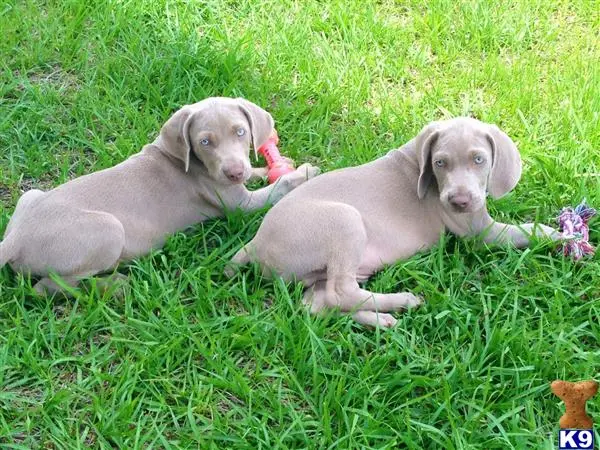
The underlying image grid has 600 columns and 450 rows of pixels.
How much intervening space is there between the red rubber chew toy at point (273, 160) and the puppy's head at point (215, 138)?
413 millimetres

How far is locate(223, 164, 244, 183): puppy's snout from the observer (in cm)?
472

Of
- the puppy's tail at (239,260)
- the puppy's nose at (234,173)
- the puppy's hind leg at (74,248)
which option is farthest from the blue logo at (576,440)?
the puppy's hind leg at (74,248)

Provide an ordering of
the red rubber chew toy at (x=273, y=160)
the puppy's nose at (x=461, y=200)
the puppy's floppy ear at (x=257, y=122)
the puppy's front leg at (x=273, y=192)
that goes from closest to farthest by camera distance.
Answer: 1. the puppy's nose at (x=461, y=200)
2. the puppy's floppy ear at (x=257, y=122)
3. the puppy's front leg at (x=273, y=192)
4. the red rubber chew toy at (x=273, y=160)

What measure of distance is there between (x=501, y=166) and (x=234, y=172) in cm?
147

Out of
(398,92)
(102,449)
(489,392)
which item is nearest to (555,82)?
(398,92)

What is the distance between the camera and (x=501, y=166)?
444 cm

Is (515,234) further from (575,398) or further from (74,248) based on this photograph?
(74,248)

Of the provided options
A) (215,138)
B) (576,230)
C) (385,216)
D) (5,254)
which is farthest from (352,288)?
(5,254)

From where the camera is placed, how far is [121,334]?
4164 mm

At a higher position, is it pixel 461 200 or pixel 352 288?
pixel 461 200

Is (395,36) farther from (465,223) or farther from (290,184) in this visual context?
(465,223)

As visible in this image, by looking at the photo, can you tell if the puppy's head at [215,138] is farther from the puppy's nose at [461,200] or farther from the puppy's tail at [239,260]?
the puppy's nose at [461,200]

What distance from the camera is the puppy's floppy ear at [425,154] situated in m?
4.46

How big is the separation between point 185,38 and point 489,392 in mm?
4013
